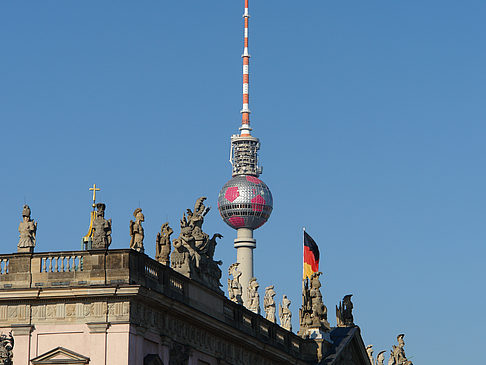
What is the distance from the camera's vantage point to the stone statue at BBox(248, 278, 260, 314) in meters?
91.5

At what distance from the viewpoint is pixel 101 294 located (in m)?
58.8

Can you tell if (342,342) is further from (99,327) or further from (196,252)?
(99,327)

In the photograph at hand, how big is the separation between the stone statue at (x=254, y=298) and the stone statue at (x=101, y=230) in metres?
31.9

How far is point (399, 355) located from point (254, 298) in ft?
82.5

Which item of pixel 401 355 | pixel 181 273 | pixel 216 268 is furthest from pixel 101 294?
pixel 401 355

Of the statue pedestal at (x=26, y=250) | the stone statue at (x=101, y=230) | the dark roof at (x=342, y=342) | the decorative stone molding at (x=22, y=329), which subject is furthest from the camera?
the dark roof at (x=342, y=342)

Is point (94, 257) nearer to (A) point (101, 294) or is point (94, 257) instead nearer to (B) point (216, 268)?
(A) point (101, 294)

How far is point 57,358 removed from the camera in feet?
194

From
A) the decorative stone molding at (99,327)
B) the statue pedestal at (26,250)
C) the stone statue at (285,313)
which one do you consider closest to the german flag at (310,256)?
the stone statue at (285,313)

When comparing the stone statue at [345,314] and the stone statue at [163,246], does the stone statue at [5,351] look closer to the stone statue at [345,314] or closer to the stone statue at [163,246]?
the stone statue at [163,246]

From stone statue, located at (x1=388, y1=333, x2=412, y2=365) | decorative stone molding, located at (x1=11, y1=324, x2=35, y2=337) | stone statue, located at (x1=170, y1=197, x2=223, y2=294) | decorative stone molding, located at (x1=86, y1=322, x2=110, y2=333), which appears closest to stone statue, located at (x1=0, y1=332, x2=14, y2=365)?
decorative stone molding, located at (x1=11, y1=324, x2=35, y2=337)

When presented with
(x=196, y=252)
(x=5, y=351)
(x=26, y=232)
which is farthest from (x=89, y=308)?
(x=196, y=252)

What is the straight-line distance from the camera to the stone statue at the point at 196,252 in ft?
223

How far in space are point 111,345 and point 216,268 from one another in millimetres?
13511
